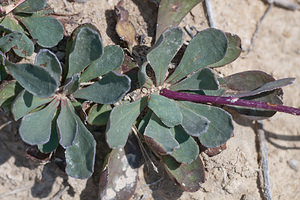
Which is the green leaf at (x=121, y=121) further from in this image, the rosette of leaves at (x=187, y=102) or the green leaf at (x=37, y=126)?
the green leaf at (x=37, y=126)

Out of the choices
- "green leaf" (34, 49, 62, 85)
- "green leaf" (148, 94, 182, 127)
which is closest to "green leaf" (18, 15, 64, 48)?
"green leaf" (34, 49, 62, 85)

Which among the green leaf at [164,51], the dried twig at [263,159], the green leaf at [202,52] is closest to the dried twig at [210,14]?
the green leaf at [202,52]

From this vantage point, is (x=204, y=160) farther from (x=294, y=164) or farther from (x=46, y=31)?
(x=46, y=31)

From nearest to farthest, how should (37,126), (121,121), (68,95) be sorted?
1. (37,126)
2. (121,121)
3. (68,95)

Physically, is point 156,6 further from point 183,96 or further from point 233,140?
point 233,140

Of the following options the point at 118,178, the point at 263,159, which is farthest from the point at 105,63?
the point at 263,159

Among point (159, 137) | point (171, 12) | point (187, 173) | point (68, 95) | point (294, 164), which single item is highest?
point (171, 12)
